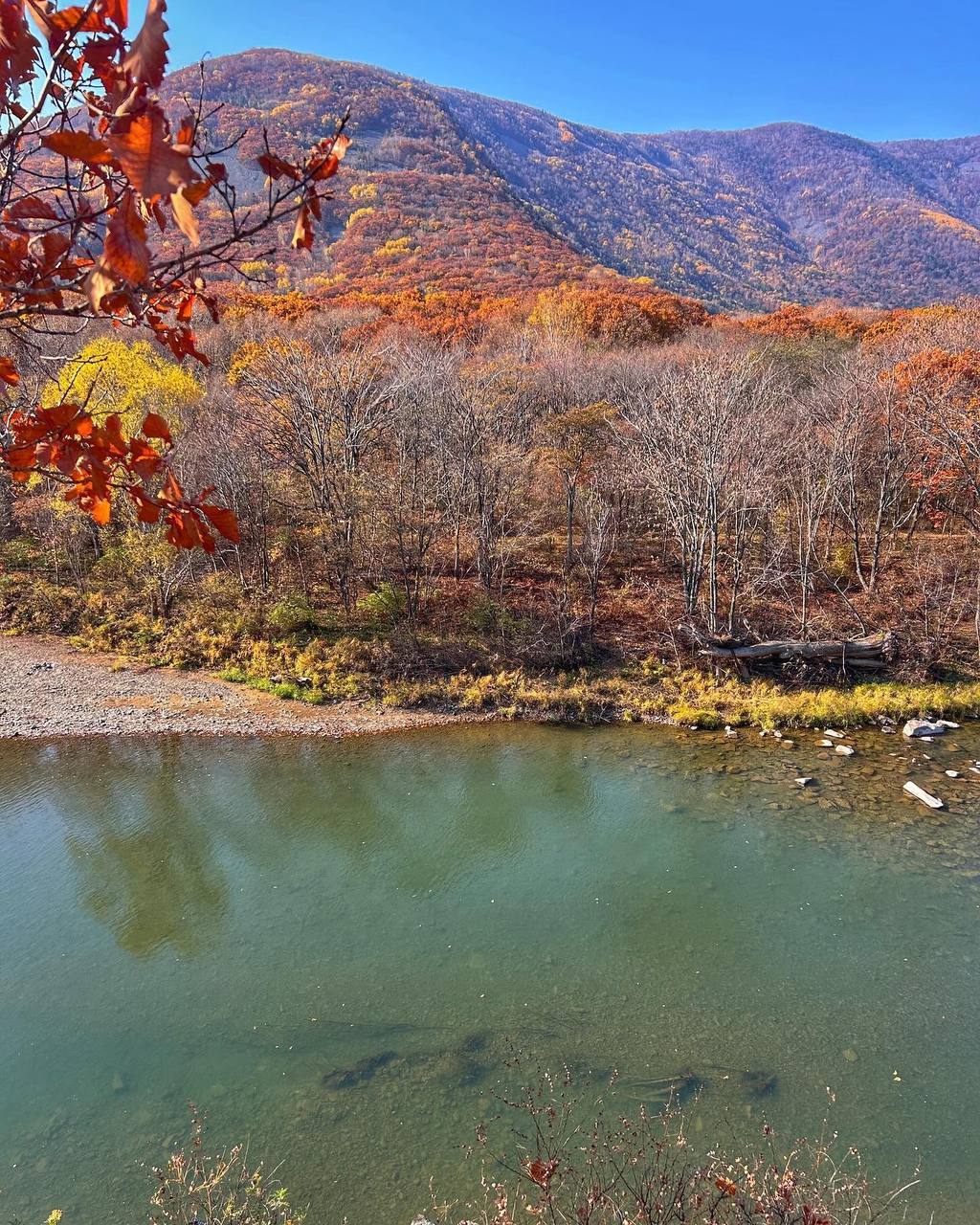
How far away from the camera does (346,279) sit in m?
43.9

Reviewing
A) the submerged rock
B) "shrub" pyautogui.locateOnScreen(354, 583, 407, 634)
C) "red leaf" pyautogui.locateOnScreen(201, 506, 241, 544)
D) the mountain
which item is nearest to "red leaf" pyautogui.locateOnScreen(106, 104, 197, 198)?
"red leaf" pyautogui.locateOnScreen(201, 506, 241, 544)

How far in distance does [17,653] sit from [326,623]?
7.33 meters

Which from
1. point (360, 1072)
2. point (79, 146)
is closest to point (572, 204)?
point (360, 1072)

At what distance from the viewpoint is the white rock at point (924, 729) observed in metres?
13.0

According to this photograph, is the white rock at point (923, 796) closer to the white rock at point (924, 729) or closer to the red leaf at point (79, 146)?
the white rock at point (924, 729)

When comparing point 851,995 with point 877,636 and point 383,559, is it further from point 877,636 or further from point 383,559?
point 383,559

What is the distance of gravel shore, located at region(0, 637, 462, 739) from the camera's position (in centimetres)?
1388

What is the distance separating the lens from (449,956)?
7793mm

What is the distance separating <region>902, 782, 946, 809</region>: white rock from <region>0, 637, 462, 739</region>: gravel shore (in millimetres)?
8099

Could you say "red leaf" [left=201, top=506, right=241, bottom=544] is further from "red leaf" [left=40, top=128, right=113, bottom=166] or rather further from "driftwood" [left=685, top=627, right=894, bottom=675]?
"driftwood" [left=685, top=627, right=894, bottom=675]

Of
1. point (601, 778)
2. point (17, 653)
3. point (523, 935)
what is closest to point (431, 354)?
point (17, 653)

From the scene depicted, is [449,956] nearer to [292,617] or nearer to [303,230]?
[303,230]

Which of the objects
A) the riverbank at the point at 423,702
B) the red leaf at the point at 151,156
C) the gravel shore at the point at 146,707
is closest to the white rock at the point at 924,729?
the riverbank at the point at 423,702

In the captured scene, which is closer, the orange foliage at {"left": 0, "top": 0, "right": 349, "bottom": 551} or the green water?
the orange foliage at {"left": 0, "top": 0, "right": 349, "bottom": 551}
